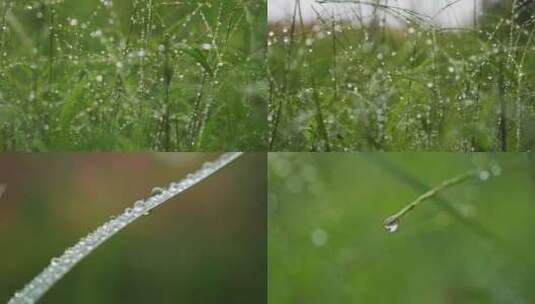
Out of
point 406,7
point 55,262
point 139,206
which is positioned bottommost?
point 55,262

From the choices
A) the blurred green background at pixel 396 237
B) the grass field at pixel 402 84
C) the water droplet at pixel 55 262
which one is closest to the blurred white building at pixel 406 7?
the grass field at pixel 402 84

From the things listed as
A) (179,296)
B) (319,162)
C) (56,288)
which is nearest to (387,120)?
(319,162)

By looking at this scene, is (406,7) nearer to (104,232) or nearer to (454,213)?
(454,213)

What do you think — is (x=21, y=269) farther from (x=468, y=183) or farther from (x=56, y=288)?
(x=468, y=183)

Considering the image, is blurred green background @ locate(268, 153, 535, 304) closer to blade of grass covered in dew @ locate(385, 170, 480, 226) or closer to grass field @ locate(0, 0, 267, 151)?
blade of grass covered in dew @ locate(385, 170, 480, 226)

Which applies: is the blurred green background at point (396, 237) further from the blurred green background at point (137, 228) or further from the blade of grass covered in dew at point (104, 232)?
the blade of grass covered in dew at point (104, 232)

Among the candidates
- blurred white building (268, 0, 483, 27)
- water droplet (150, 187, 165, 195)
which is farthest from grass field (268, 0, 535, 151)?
water droplet (150, 187, 165, 195)

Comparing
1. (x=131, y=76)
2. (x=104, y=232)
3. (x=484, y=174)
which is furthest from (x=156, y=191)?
(x=484, y=174)

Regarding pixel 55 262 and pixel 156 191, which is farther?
pixel 156 191
